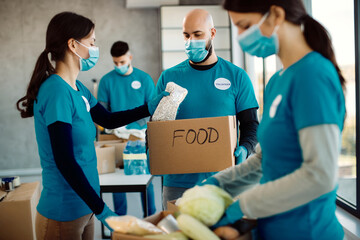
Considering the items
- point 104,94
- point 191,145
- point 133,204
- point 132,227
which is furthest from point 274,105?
point 133,204

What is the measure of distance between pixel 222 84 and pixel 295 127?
950 mm

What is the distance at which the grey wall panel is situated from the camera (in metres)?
5.62

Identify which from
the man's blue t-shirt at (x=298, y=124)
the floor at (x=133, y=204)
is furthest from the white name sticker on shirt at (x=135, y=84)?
the man's blue t-shirt at (x=298, y=124)

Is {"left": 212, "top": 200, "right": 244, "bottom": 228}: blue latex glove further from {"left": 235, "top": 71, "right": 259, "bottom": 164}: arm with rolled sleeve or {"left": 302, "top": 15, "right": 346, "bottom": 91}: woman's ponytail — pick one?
{"left": 235, "top": 71, "right": 259, "bottom": 164}: arm with rolled sleeve

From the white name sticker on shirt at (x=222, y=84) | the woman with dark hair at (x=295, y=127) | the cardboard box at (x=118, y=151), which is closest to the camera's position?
the woman with dark hair at (x=295, y=127)

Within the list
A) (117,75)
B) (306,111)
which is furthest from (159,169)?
(117,75)

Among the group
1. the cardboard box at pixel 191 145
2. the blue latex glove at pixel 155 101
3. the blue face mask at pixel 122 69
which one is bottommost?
the cardboard box at pixel 191 145

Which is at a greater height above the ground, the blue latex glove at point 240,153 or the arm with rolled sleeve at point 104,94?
the arm with rolled sleeve at point 104,94

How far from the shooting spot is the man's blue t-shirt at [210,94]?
1.76m

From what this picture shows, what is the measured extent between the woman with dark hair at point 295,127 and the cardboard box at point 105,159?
1.98 m

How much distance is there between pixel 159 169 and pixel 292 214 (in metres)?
0.76

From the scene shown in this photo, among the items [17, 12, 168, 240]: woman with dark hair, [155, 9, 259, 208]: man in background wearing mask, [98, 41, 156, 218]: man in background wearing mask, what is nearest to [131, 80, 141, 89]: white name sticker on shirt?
[98, 41, 156, 218]: man in background wearing mask

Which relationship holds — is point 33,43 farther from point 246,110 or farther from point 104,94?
point 246,110

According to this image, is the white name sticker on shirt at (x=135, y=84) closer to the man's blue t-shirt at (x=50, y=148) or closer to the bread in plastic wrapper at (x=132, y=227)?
the man's blue t-shirt at (x=50, y=148)
